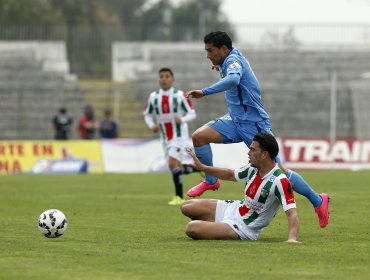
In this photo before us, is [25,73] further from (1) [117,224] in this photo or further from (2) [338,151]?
(1) [117,224]

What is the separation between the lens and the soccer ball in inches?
500

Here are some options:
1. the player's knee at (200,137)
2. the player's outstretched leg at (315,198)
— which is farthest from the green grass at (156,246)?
the player's knee at (200,137)

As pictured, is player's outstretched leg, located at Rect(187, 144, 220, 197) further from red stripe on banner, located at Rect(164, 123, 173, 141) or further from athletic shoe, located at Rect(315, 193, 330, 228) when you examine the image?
red stripe on banner, located at Rect(164, 123, 173, 141)

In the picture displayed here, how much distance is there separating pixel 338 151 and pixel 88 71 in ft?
55.7

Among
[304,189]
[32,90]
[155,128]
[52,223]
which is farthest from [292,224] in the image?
[32,90]

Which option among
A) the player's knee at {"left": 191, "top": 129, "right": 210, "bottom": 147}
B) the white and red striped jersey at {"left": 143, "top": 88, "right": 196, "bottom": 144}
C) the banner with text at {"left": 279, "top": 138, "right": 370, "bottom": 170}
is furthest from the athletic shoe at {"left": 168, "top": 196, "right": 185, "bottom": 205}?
the banner with text at {"left": 279, "top": 138, "right": 370, "bottom": 170}

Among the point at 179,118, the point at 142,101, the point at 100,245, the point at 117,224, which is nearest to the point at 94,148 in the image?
the point at 142,101

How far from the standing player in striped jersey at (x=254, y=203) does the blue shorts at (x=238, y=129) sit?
5.50 ft

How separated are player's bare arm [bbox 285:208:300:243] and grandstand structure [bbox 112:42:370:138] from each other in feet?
91.0

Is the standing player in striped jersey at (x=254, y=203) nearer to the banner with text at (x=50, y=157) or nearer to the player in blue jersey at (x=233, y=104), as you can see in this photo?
the player in blue jersey at (x=233, y=104)

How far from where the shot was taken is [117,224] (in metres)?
15.3

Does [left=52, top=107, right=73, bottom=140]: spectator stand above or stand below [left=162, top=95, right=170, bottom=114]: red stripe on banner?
below

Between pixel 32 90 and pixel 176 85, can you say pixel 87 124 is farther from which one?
pixel 176 85

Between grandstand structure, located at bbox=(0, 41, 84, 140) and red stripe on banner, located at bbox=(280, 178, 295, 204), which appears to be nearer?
red stripe on banner, located at bbox=(280, 178, 295, 204)
